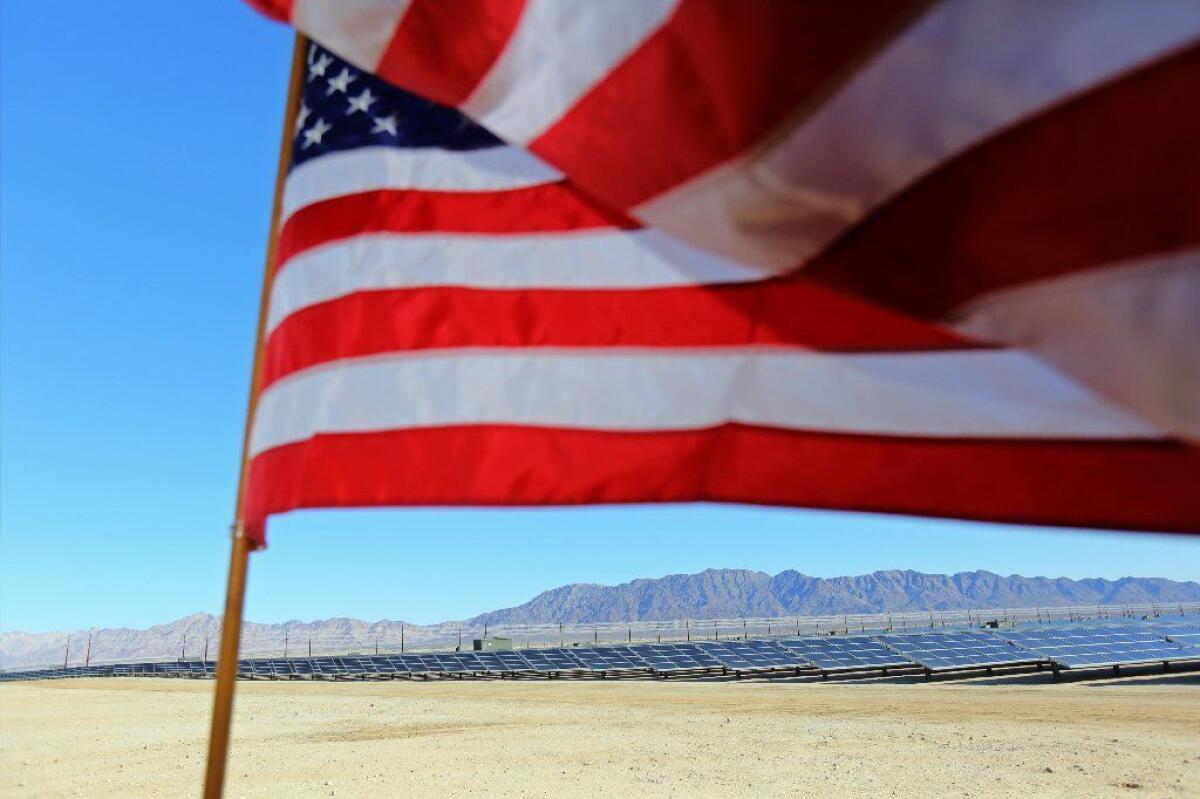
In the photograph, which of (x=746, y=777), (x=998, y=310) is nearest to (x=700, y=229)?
(x=998, y=310)

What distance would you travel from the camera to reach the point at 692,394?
379 cm

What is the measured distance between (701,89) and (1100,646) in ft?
136

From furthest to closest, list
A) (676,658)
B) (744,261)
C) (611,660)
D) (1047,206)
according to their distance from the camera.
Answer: (611,660) < (676,658) < (744,261) < (1047,206)

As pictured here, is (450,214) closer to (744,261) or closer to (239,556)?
(239,556)

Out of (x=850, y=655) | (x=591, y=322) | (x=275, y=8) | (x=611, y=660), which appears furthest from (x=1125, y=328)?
(x=611, y=660)

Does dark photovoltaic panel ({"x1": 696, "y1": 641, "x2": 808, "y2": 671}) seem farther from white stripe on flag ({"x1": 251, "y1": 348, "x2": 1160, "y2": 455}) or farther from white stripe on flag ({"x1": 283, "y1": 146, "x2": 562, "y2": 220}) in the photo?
white stripe on flag ({"x1": 283, "y1": 146, "x2": 562, "y2": 220})

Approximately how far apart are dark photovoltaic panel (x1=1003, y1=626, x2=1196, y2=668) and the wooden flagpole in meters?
35.8


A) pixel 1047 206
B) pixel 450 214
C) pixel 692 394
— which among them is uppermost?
pixel 450 214

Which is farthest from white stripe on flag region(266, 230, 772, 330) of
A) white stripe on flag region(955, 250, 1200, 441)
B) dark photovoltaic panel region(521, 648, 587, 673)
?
dark photovoltaic panel region(521, 648, 587, 673)

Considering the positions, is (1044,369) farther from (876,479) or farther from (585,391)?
(585,391)

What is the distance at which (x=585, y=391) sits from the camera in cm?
395

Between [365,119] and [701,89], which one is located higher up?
[365,119]

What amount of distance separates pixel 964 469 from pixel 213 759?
285 centimetres

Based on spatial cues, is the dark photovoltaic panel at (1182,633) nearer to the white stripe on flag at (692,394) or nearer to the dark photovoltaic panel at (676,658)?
the dark photovoltaic panel at (676,658)
